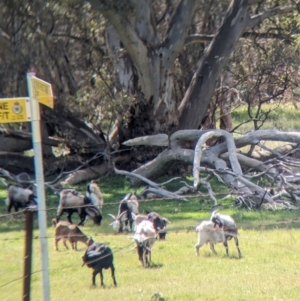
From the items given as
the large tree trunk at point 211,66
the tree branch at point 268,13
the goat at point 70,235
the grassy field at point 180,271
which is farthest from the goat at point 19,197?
the tree branch at point 268,13

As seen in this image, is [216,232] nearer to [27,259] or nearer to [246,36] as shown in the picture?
[27,259]

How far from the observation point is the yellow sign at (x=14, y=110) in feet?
19.1

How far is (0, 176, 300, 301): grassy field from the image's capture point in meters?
7.71

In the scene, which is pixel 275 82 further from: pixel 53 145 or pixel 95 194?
pixel 95 194

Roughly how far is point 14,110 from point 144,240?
3.38 m

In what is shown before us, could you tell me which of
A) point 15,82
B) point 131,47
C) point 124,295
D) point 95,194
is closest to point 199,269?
point 124,295

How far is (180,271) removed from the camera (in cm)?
938

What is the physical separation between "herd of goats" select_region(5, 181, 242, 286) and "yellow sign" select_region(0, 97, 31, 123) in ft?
7.69

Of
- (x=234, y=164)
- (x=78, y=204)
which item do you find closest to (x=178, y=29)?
(x=234, y=164)

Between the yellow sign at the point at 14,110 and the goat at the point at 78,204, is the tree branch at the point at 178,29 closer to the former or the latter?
the goat at the point at 78,204

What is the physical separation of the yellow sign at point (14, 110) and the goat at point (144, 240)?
3232 mm

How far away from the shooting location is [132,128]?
20531mm

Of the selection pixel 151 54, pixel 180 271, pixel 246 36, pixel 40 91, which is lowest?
pixel 180 271

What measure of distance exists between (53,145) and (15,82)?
2.20 m
